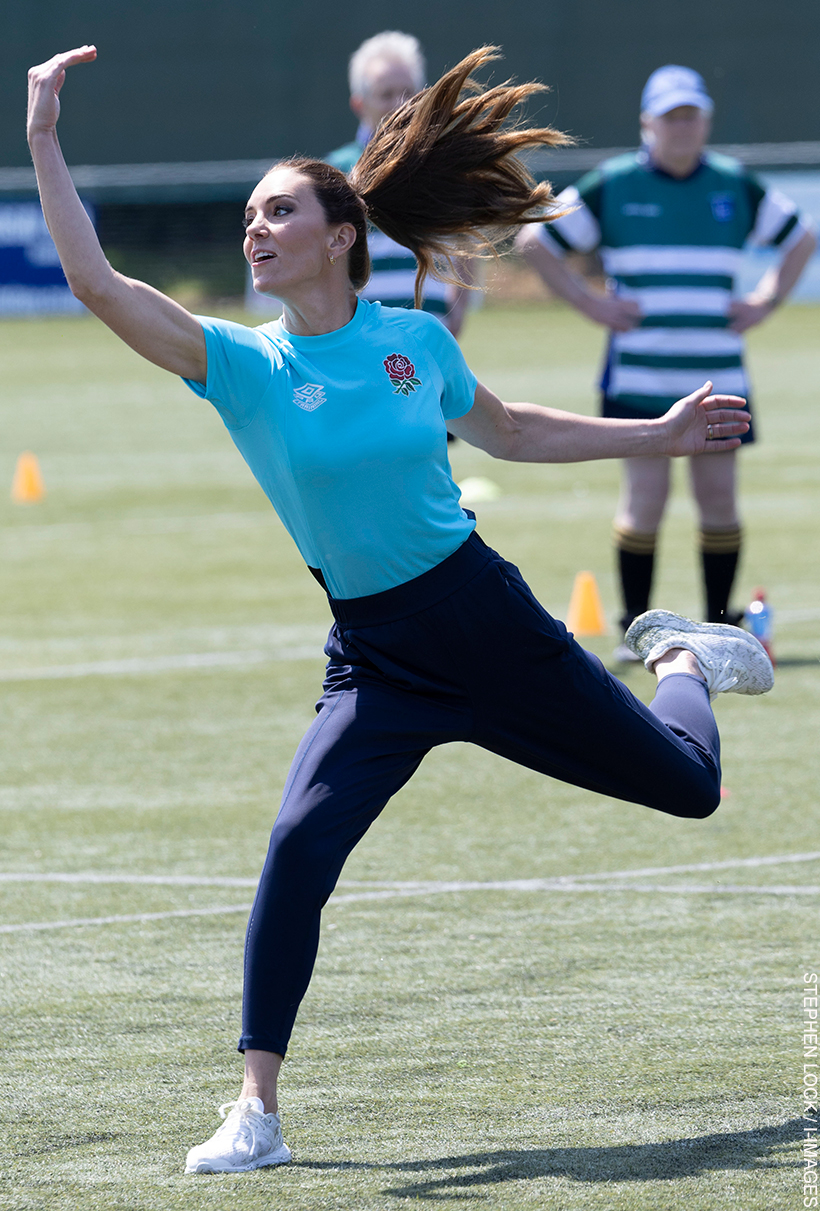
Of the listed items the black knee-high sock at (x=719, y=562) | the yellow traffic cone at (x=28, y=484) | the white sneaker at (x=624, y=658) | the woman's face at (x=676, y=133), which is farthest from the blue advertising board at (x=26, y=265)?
the white sneaker at (x=624, y=658)

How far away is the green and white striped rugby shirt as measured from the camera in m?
9.20

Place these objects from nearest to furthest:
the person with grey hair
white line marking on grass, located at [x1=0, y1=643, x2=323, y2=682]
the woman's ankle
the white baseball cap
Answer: the woman's ankle, the person with grey hair, the white baseball cap, white line marking on grass, located at [x1=0, y1=643, x2=323, y2=682]

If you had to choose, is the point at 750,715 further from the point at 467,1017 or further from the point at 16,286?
the point at 16,286

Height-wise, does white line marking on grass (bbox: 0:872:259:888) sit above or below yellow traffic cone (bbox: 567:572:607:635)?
above

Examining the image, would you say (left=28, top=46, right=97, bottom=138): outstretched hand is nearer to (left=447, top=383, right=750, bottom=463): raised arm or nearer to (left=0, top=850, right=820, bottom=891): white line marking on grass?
(left=447, top=383, right=750, bottom=463): raised arm

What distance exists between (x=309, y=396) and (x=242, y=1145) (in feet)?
4.96

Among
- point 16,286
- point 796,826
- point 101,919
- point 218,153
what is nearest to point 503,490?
point 796,826

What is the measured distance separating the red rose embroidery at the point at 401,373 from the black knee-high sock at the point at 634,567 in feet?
16.8

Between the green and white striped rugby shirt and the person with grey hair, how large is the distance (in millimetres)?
833

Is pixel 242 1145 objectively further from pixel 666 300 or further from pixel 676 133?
pixel 676 133

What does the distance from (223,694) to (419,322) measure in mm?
4763

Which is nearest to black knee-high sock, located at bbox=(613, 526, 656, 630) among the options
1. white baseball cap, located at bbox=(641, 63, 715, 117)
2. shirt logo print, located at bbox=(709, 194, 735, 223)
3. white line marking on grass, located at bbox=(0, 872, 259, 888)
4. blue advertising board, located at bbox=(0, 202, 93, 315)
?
shirt logo print, located at bbox=(709, 194, 735, 223)

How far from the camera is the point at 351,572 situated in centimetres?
412

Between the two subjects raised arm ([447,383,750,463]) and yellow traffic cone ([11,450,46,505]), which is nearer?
raised arm ([447,383,750,463])
